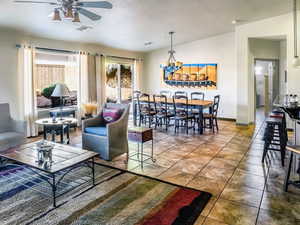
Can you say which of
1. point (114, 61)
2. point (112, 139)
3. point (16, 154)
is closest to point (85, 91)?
point (114, 61)

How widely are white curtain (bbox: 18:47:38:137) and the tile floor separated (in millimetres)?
1252

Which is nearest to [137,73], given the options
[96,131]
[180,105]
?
[180,105]

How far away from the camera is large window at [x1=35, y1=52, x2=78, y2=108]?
6516 mm

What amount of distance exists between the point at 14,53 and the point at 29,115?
4.90 feet

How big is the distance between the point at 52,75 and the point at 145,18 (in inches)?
121

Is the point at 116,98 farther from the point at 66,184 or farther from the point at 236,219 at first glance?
the point at 236,219

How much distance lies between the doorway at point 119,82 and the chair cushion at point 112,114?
12.7 ft

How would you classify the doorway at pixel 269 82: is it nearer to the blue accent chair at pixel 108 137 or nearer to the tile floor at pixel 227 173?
the tile floor at pixel 227 173

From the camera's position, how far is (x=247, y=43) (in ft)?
23.4

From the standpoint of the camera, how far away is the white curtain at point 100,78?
7.84 m

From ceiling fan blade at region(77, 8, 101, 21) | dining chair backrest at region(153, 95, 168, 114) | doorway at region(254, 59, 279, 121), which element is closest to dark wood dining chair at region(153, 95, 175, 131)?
dining chair backrest at region(153, 95, 168, 114)

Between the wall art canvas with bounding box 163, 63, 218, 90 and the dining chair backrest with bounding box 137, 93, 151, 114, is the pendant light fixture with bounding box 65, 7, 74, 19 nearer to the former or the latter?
the dining chair backrest with bounding box 137, 93, 151, 114

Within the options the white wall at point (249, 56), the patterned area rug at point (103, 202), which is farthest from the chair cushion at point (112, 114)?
the white wall at point (249, 56)

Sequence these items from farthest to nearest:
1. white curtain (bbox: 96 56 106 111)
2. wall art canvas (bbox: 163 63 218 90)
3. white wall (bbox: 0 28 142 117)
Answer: wall art canvas (bbox: 163 63 218 90) → white curtain (bbox: 96 56 106 111) → white wall (bbox: 0 28 142 117)
